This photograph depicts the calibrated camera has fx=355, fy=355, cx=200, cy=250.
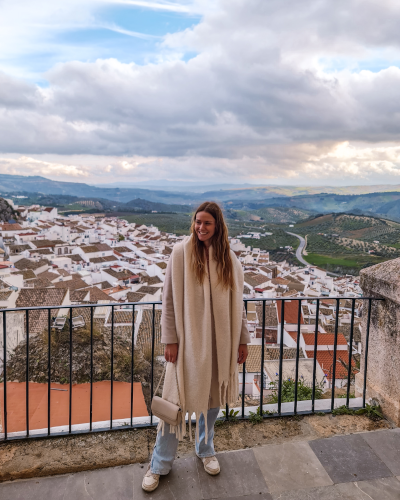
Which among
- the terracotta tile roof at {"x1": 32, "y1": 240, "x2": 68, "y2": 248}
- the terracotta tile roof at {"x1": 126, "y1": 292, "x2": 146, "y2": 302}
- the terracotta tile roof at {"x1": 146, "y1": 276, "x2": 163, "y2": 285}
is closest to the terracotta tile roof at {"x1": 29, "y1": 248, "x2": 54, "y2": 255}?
the terracotta tile roof at {"x1": 32, "y1": 240, "x2": 68, "y2": 248}

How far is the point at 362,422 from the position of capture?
2.72 m

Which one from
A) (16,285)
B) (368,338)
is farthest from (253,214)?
(368,338)

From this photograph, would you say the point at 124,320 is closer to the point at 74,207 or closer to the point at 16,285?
the point at 16,285

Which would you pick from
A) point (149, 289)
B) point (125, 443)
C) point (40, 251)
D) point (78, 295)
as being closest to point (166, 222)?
point (40, 251)

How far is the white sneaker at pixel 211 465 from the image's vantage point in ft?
6.92

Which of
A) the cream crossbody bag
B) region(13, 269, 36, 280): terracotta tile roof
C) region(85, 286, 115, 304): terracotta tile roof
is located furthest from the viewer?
region(13, 269, 36, 280): terracotta tile roof

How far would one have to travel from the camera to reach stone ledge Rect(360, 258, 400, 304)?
2.64 metres

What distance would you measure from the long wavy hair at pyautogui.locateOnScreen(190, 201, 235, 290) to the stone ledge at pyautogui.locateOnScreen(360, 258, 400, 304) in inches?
56.7

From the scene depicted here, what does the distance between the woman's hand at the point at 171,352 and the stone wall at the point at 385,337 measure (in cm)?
173

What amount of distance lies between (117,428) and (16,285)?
2442cm

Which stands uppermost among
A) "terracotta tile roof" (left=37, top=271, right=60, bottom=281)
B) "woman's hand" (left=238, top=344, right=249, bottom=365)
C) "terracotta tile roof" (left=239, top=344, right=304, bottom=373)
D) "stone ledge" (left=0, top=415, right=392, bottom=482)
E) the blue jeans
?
"woman's hand" (left=238, top=344, right=249, bottom=365)

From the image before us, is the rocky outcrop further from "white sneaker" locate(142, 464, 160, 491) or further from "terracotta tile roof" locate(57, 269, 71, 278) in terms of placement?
"white sneaker" locate(142, 464, 160, 491)

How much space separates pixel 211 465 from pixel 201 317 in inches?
37.7

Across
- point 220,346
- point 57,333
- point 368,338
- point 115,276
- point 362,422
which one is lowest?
point 115,276
